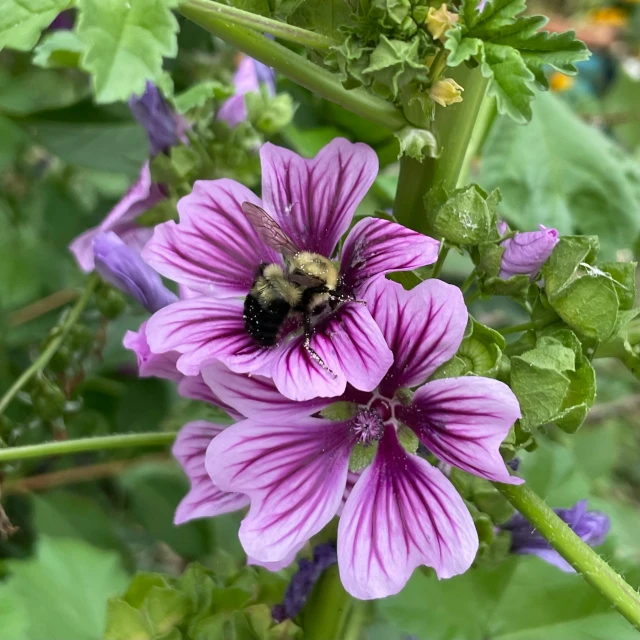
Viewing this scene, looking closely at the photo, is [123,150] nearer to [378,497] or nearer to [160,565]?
[378,497]

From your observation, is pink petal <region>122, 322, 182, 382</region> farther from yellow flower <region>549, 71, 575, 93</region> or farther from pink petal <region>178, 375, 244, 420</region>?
yellow flower <region>549, 71, 575, 93</region>

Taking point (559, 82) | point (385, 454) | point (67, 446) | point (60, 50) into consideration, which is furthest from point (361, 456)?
point (559, 82)

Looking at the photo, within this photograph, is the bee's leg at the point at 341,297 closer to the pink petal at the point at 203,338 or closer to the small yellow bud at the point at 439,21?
the pink petal at the point at 203,338

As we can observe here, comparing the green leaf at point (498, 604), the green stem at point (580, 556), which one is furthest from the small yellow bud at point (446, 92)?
the green leaf at point (498, 604)

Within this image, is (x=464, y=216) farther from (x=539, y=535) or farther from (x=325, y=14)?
(x=539, y=535)

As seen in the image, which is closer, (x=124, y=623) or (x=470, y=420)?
(x=470, y=420)

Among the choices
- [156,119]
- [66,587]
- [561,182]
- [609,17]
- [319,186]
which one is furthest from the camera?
[609,17]
